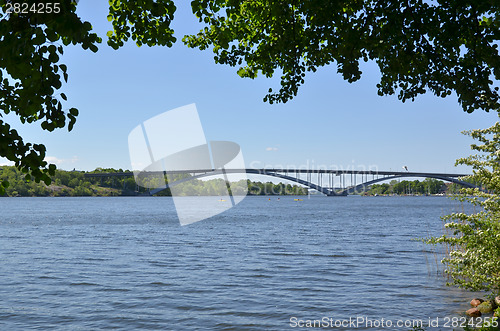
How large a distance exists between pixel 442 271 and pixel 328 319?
30.2 ft

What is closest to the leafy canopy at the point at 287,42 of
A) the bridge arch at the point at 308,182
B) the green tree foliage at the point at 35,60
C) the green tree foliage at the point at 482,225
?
the green tree foliage at the point at 35,60

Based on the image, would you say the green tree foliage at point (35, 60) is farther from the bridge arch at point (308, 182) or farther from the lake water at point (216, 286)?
the bridge arch at point (308, 182)

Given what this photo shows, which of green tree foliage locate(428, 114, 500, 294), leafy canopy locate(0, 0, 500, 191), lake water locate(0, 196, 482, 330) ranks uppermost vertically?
leafy canopy locate(0, 0, 500, 191)

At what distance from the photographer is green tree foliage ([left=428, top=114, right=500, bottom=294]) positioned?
11516mm

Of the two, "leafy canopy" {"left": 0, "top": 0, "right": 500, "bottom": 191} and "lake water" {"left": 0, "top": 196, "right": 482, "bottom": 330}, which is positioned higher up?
"leafy canopy" {"left": 0, "top": 0, "right": 500, "bottom": 191}

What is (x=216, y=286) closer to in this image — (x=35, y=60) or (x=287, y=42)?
(x=287, y=42)

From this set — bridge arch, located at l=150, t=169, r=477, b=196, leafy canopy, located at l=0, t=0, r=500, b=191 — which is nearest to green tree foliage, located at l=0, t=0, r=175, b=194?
leafy canopy, located at l=0, t=0, r=500, b=191

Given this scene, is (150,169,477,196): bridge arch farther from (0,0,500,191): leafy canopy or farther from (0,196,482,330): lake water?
(0,0,500,191): leafy canopy

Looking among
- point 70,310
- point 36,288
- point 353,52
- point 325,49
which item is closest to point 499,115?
point 325,49

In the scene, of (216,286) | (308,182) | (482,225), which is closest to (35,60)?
(482,225)

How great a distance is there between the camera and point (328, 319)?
537 inches

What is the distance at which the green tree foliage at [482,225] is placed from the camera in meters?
11.5

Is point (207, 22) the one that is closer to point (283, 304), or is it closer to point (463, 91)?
point (463, 91)

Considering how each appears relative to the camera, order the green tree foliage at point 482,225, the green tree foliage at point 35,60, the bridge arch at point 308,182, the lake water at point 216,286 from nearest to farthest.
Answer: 1. the green tree foliage at point 35,60
2. the green tree foliage at point 482,225
3. the lake water at point 216,286
4. the bridge arch at point 308,182
